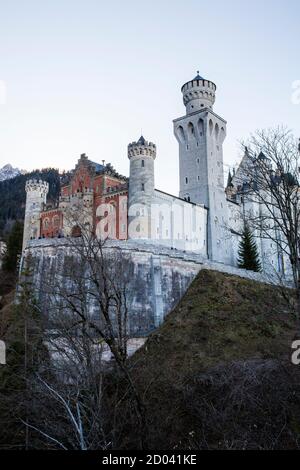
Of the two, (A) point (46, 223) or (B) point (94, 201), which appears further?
(A) point (46, 223)

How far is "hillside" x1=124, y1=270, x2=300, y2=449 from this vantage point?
19.9 m

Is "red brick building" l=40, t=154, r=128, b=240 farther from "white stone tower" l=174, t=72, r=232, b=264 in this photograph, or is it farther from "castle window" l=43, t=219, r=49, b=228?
"white stone tower" l=174, t=72, r=232, b=264

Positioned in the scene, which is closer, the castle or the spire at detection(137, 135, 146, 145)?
the castle

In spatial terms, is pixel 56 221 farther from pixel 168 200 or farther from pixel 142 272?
pixel 142 272

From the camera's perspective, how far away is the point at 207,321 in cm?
3081

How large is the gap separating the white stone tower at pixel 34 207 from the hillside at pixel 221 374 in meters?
21.1

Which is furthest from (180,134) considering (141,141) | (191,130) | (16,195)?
(16,195)

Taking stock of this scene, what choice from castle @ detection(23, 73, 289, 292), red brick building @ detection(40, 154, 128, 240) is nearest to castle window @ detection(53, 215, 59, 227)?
red brick building @ detection(40, 154, 128, 240)

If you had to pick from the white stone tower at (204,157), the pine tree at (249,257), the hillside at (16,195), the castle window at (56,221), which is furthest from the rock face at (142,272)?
the hillside at (16,195)

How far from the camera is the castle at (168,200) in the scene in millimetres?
41531

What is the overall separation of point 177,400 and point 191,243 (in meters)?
24.2

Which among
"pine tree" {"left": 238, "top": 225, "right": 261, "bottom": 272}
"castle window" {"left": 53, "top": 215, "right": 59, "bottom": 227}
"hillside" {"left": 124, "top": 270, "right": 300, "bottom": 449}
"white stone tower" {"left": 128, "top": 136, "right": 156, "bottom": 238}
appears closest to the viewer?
"hillside" {"left": 124, "top": 270, "right": 300, "bottom": 449}

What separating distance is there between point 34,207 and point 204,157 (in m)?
19.5

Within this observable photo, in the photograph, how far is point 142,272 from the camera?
33938 millimetres
